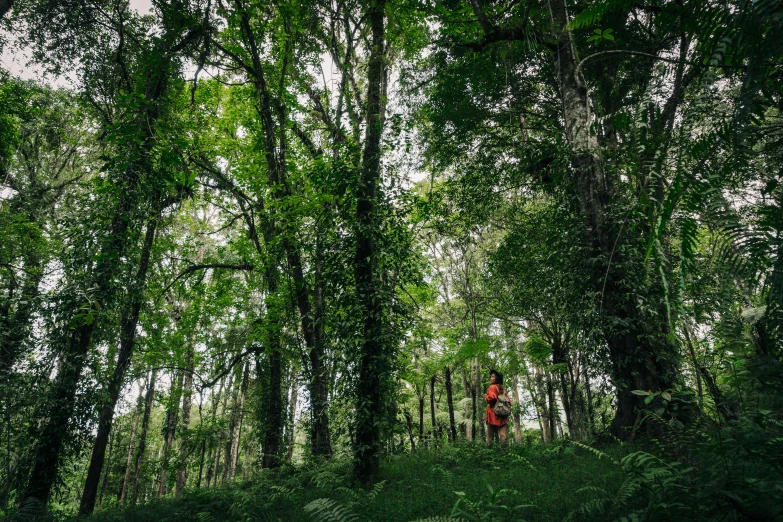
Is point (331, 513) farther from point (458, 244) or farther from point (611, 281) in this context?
point (458, 244)

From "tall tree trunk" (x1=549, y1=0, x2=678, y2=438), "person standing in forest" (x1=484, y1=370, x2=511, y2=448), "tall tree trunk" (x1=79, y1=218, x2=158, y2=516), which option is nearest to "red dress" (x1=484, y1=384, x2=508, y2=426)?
"person standing in forest" (x1=484, y1=370, x2=511, y2=448)

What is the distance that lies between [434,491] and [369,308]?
2.54 meters

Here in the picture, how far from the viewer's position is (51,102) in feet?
46.9

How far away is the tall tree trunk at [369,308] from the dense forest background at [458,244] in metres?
0.04

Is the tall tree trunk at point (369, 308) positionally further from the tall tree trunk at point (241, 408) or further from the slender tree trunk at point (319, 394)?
the tall tree trunk at point (241, 408)

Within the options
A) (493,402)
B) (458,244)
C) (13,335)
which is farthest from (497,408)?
(13,335)

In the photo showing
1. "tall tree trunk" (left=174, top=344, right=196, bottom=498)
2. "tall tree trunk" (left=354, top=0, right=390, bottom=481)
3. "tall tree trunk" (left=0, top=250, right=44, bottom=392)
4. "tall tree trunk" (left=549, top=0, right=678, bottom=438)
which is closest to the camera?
"tall tree trunk" (left=549, top=0, right=678, bottom=438)

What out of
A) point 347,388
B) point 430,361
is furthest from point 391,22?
point 430,361

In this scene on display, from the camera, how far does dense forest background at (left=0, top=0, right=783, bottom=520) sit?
1.30 meters

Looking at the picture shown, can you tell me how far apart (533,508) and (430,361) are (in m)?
8.68

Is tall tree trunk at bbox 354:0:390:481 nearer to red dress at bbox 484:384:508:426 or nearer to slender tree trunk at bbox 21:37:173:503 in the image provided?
slender tree trunk at bbox 21:37:173:503

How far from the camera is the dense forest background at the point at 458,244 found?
1299mm

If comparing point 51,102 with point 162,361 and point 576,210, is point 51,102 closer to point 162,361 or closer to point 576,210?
point 162,361

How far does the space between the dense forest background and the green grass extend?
6 centimetres
